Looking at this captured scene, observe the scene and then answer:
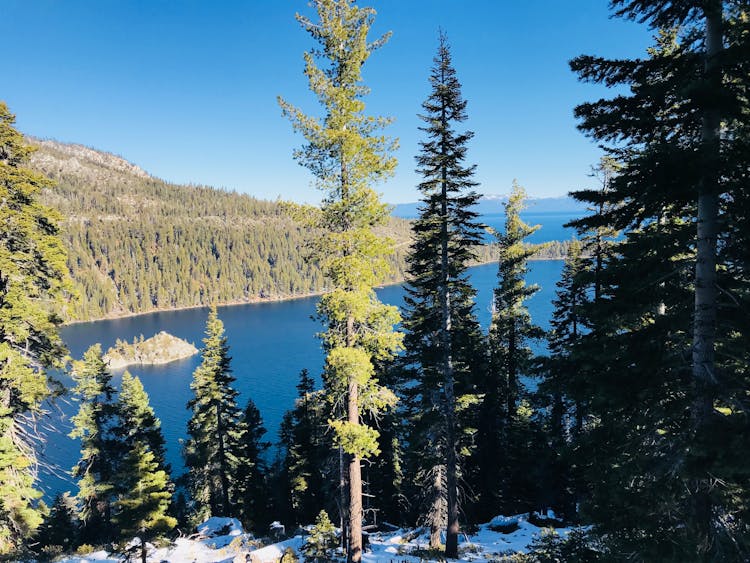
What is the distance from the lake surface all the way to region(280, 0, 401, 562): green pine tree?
9936 mm

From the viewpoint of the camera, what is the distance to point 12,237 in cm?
1357

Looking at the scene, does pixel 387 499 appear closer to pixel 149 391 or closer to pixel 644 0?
pixel 644 0

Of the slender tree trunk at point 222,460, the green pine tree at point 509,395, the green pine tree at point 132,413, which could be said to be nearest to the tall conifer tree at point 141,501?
the slender tree trunk at point 222,460

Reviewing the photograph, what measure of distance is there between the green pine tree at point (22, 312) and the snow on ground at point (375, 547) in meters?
6.18

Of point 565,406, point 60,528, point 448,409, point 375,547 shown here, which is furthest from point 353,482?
point 60,528

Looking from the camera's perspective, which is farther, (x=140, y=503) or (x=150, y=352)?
(x=150, y=352)

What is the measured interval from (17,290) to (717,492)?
61.3 feet

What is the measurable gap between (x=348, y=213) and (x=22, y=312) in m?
12.1

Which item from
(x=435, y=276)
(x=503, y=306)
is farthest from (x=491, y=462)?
(x=435, y=276)

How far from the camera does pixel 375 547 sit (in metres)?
15.8

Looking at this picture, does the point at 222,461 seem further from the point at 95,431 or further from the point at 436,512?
the point at 436,512

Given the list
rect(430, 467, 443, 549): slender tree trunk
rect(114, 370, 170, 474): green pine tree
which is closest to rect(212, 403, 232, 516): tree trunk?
rect(114, 370, 170, 474): green pine tree

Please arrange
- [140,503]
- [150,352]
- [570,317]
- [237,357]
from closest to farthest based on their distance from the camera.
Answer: [140,503] < [570,317] < [150,352] < [237,357]

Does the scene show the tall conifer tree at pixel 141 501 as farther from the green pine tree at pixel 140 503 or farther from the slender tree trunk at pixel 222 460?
the slender tree trunk at pixel 222 460
